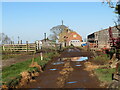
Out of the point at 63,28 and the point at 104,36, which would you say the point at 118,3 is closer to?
the point at 104,36

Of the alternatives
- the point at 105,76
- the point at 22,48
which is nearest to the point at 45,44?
the point at 22,48

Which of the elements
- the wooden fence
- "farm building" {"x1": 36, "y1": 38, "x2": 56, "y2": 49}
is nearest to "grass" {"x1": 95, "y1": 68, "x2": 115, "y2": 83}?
the wooden fence

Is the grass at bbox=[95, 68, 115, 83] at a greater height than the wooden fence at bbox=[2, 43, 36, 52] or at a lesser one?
lesser

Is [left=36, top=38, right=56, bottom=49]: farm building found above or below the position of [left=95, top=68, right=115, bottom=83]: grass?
above

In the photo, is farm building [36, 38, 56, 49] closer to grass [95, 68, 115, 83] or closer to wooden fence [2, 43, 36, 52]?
wooden fence [2, 43, 36, 52]

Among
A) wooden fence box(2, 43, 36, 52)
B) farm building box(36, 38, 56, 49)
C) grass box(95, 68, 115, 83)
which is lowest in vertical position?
grass box(95, 68, 115, 83)

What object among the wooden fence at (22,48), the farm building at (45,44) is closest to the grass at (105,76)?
the wooden fence at (22,48)

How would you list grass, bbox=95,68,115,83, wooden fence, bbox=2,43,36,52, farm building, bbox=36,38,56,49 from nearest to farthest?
grass, bbox=95,68,115,83 < wooden fence, bbox=2,43,36,52 < farm building, bbox=36,38,56,49

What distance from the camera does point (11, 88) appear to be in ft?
21.4

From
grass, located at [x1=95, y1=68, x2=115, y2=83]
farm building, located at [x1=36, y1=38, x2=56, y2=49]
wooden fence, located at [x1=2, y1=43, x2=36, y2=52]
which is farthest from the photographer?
farm building, located at [x1=36, y1=38, x2=56, y2=49]

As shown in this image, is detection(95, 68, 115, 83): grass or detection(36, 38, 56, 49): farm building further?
detection(36, 38, 56, 49): farm building

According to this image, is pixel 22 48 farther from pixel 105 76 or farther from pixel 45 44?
pixel 105 76

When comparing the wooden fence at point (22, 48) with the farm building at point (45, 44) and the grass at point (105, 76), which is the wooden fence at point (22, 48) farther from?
the grass at point (105, 76)

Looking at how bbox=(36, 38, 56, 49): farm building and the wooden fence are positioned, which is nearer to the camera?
the wooden fence
